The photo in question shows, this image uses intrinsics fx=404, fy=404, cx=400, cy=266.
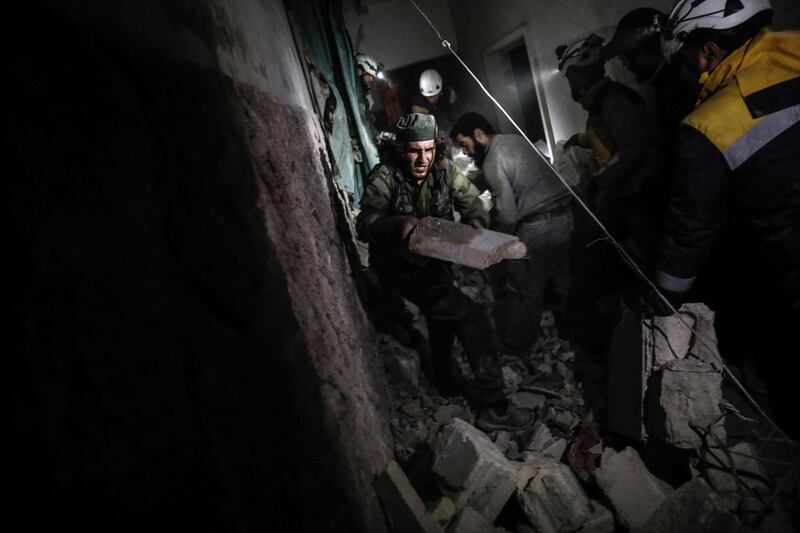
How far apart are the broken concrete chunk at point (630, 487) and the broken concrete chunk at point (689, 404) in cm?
25

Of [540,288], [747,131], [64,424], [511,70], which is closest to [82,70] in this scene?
[64,424]

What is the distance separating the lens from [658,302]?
8.76ft

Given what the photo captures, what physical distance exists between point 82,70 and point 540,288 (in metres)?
4.43

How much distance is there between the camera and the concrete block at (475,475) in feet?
7.64

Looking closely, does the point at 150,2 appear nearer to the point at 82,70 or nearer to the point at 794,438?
the point at 82,70

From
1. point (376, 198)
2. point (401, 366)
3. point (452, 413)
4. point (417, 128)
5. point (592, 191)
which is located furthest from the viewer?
point (592, 191)

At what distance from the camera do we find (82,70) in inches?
29.1

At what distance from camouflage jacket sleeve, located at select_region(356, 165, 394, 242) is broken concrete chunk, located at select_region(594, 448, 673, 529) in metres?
2.18

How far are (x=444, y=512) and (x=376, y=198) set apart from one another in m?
2.16

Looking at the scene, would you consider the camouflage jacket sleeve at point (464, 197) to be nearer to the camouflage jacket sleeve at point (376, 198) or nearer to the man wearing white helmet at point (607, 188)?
the camouflage jacket sleeve at point (376, 198)

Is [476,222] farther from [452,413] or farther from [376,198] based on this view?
[452,413]

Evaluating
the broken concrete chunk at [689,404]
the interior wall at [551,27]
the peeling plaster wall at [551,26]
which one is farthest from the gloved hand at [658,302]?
the interior wall at [551,27]

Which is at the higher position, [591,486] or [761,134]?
[761,134]

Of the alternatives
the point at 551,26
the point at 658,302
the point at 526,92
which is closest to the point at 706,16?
the point at 658,302
